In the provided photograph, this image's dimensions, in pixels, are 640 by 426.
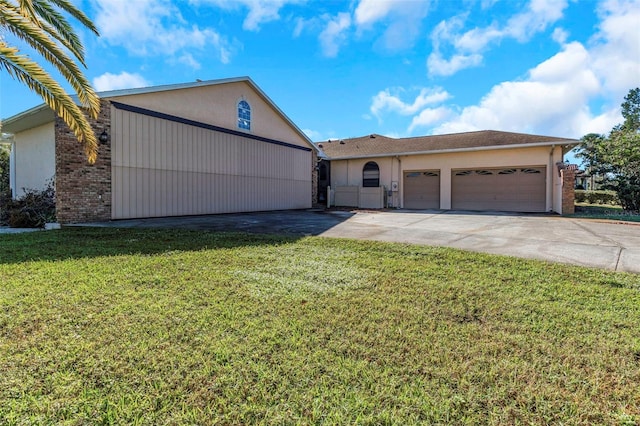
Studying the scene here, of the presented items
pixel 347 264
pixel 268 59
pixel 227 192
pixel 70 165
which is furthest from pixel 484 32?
pixel 70 165

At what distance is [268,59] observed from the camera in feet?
47.3

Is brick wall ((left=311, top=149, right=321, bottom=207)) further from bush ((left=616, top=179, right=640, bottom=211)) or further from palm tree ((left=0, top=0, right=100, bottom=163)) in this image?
bush ((left=616, top=179, right=640, bottom=211))

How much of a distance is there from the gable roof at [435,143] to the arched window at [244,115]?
7.07 m

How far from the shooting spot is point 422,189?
1858 cm

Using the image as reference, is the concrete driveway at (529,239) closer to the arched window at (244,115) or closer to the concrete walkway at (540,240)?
the concrete walkway at (540,240)

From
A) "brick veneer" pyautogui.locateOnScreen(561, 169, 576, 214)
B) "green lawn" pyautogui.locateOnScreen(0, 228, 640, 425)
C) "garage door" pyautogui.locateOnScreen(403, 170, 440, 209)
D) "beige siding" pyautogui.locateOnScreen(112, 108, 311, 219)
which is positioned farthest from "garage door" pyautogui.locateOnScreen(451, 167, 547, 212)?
"green lawn" pyautogui.locateOnScreen(0, 228, 640, 425)

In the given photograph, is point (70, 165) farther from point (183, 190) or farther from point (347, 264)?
point (347, 264)

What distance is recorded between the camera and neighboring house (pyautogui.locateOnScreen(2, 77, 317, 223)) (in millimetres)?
10156

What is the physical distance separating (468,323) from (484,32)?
11690 mm

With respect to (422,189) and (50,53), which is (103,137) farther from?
(422,189)

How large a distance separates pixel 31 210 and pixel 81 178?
226 centimetres

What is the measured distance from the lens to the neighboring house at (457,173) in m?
15.3

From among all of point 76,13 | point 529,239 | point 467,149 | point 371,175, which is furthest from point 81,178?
point 467,149

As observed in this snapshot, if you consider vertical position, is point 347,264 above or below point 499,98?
below
